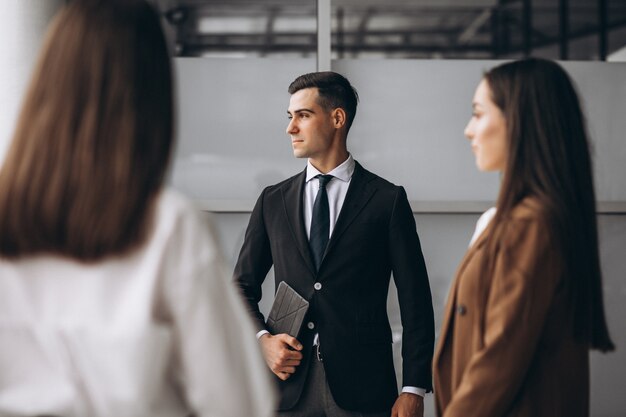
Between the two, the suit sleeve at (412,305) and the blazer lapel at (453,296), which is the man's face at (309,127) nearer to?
the suit sleeve at (412,305)

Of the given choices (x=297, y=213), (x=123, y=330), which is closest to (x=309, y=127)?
(x=297, y=213)

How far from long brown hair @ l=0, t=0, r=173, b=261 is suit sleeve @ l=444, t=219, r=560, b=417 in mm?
987

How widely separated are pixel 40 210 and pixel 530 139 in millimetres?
1304

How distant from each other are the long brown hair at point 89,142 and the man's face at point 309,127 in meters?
2.00

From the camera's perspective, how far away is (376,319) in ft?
10.4

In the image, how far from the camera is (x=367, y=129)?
15.4 ft

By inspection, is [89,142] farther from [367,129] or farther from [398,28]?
[398,28]

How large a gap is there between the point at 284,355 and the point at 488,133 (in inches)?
53.1

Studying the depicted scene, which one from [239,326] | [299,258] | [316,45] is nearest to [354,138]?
[316,45]

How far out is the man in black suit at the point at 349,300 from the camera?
312 cm

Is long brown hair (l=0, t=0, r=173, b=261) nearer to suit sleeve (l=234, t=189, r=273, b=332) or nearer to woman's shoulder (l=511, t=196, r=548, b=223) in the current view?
woman's shoulder (l=511, t=196, r=548, b=223)

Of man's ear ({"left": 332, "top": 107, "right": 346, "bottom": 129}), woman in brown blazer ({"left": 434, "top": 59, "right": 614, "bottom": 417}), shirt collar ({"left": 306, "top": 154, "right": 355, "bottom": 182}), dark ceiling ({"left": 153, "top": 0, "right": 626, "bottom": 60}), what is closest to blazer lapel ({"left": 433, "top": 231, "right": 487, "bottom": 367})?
woman in brown blazer ({"left": 434, "top": 59, "right": 614, "bottom": 417})

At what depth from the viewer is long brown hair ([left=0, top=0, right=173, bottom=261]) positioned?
1.35 m

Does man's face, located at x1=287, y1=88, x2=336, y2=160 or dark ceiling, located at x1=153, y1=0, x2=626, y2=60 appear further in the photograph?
dark ceiling, located at x1=153, y1=0, x2=626, y2=60
